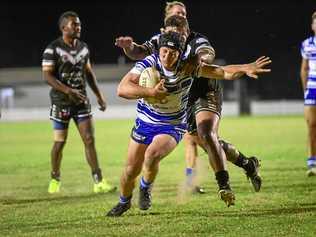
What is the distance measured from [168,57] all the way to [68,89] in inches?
128

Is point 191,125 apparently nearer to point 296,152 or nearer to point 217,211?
point 217,211

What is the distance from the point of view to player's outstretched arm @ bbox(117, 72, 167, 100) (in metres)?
6.50

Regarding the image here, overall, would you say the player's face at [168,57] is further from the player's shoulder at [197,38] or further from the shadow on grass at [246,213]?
the shadow on grass at [246,213]

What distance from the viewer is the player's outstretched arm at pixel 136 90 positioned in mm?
6496

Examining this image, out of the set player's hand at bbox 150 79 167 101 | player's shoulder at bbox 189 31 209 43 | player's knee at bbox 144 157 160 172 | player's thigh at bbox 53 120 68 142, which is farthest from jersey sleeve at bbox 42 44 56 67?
player's hand at bbox 150 79 167 101

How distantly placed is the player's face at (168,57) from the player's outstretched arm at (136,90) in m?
0.28

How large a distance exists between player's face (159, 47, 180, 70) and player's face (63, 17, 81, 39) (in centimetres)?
320

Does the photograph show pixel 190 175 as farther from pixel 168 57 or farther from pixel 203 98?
pixel 168 57

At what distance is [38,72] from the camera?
46.0 metres

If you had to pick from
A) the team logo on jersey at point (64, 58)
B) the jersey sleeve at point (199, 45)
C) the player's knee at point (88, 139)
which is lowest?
the player's knee at point (88, 139)

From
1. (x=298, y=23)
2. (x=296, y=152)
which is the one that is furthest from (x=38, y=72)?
(x=296, y=152)

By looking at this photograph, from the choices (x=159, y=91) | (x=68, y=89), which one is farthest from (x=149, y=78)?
(x=68, y=89)

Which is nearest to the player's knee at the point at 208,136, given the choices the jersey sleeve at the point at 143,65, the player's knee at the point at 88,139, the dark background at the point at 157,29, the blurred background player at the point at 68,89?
the jersey sleeve at the point at 143,65

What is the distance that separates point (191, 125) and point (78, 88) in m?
2.19
